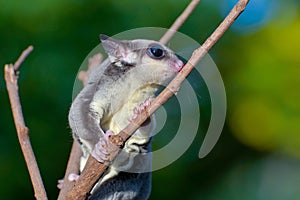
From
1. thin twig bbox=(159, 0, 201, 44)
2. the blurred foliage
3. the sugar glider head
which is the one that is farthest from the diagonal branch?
the blurred foliage

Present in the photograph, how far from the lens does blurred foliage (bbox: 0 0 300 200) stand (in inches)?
97.9

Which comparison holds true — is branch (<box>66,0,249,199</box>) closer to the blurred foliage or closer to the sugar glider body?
the sugar glider body

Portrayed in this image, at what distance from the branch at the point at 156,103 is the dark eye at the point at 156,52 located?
17 centimetres

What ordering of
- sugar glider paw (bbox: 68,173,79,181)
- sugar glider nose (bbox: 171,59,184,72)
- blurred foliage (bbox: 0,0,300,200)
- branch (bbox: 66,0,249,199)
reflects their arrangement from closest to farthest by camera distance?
branch (bbox: 66,0,249,199)
sugar glider nose (bbox: 171,59,184,72)
sugar glider paw (bbox: 68,173,79,181)
blurred foliage (bbox: 0,0,300,200)

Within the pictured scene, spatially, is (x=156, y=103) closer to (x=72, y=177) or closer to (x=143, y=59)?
(x=143, y=59)

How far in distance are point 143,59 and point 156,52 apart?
39 millimetres

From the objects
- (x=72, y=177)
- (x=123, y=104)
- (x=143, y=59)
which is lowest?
(x=72, y=177)

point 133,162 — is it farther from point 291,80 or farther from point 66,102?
point 291,80

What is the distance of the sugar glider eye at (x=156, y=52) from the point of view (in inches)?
37.0

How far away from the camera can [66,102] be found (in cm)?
241

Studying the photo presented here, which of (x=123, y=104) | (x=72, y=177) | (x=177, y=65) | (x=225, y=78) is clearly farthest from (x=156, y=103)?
(x=225, y=78)

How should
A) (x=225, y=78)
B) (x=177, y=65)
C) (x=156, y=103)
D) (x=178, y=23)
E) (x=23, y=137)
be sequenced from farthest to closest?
1. (x=225, y=78)
2. (x=178, y=23)
3. (x=23, y=137)
4. (x=177, y=65)
5. (x=156, y=103)

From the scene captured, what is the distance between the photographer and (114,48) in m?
0.98

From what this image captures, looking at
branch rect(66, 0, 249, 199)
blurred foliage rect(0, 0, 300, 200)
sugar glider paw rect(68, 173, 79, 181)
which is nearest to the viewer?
branch rect(66, 0, 249, 199)
